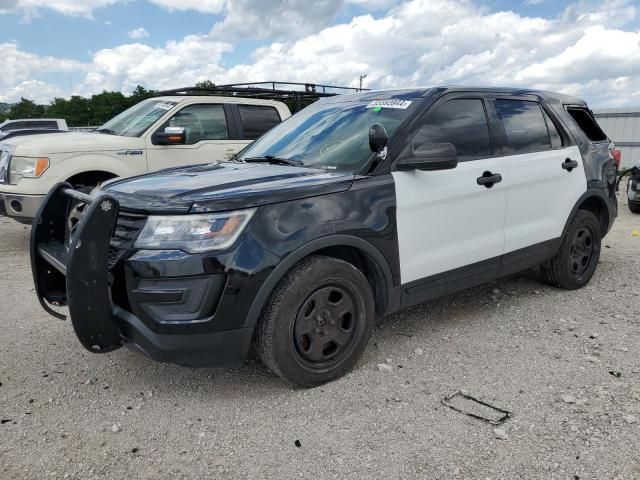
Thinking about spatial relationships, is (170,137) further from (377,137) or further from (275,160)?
Result: (377,137)

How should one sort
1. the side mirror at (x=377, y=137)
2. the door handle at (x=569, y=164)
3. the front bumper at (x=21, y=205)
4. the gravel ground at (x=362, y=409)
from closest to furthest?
the gravel ground at (x=362, y=409) < the side mirror at (x=377, y=137) < the door handle at (x=569, y=164) < the front bumper at (x=21, y=205)

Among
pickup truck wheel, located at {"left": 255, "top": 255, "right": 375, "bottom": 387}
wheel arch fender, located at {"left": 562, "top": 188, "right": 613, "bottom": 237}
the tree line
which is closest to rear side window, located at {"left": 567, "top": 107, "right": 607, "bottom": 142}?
wheel arch fender, located at {"left": 562, "top": 188, "right": 613, "bottom": 237}

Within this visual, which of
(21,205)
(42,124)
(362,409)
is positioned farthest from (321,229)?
(42,124)

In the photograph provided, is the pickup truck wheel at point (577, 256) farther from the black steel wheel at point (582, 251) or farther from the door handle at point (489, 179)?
the door handle at point (489, 179)

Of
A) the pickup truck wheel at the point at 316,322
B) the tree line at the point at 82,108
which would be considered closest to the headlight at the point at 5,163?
the pickup truck wheel at the point at 316,322

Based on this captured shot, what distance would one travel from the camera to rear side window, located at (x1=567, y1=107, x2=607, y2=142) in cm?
506

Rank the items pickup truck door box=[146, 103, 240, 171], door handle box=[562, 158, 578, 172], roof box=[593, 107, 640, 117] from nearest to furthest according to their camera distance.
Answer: door handle box=[562, 158, 578, 172] → pickup truck door box=[146, 103, 240, 171] → roof box=[593, 107, 640, 117]

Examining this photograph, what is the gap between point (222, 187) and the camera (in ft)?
10.1

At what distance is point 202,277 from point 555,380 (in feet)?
7.08

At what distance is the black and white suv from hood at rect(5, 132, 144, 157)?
3.22 metres

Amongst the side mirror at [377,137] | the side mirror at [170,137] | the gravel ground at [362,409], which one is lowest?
the gravel ground at [362,409]

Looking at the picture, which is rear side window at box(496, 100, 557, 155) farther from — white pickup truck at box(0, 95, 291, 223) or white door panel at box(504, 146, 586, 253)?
white pickup truck at box(0, 95, 291, 223)

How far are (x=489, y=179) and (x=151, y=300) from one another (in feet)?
8.05

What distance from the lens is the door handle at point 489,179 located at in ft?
13.0
